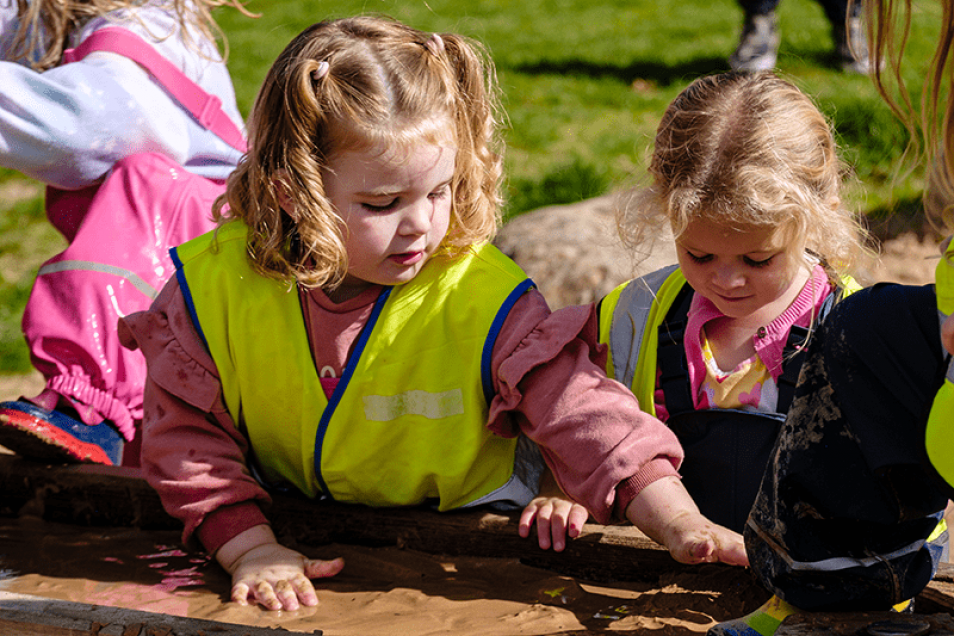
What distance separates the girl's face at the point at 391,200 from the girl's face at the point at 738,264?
520mm

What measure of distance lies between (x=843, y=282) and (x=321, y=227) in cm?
114

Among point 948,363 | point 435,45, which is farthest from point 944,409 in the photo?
point 435,45

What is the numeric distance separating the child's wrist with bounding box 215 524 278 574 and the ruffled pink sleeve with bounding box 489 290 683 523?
57 centimetres

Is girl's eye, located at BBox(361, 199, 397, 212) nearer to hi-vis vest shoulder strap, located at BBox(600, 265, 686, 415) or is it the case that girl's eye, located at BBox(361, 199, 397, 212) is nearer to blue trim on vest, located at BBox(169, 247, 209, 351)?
blue trim on vest, located at BBox(169, 247, 209, 351)

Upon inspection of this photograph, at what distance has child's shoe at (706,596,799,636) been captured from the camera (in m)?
1.58

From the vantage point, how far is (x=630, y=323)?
227 centimetres

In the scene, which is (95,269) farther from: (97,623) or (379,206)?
(97,623)

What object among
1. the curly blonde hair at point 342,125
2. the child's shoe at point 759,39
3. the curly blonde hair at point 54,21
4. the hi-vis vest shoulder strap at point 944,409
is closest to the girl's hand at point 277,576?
the curly blonde hair at point 342,125

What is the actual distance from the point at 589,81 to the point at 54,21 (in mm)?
5134

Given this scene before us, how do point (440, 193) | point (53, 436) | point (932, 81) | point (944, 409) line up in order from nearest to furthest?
point (944, 409) → point (932, 81) → point (440, 193) → point (53, 436)

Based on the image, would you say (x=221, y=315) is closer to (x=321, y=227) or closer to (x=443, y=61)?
(x=321, y=227)

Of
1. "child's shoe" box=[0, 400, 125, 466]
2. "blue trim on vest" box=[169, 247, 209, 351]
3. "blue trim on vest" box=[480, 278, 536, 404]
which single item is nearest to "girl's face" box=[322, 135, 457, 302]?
"blue trim on vest" box=[480, 278, 536, 404]

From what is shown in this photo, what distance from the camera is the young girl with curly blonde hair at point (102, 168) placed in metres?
2.57

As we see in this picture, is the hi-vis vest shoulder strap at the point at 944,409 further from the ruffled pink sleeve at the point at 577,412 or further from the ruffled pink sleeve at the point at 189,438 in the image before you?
the ruffled pink sleeve at the point at 189,438
